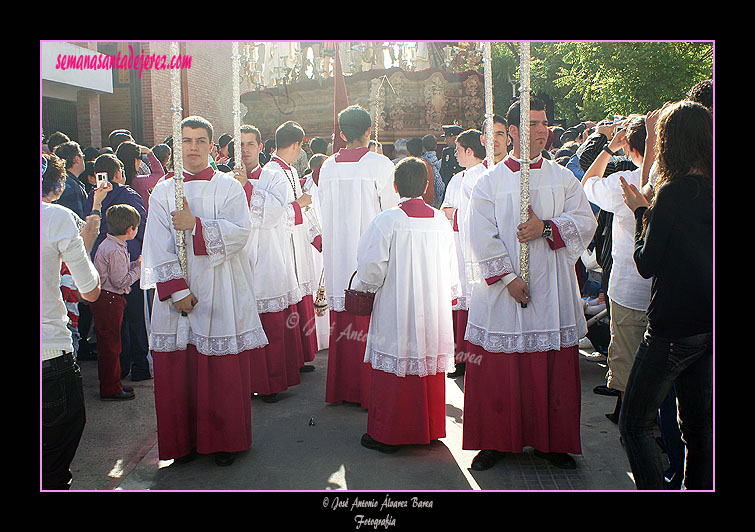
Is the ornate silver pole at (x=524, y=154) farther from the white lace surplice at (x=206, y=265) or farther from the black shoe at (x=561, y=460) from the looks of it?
the white lace surplice at (x=206, y=265)

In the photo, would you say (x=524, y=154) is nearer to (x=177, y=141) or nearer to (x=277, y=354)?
(x=177, y=141)

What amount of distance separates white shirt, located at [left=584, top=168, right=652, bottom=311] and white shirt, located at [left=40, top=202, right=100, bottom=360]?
3.16 m

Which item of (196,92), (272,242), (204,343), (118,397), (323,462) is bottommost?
(323,462)

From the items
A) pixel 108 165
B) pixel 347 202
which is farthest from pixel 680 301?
pixel 108 165

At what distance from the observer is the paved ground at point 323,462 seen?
4137mm

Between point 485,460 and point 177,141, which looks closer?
point 177,141

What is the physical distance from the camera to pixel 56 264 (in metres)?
3.21

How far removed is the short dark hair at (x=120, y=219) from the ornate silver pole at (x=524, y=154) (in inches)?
131

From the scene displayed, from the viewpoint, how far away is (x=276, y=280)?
6004 millimetres

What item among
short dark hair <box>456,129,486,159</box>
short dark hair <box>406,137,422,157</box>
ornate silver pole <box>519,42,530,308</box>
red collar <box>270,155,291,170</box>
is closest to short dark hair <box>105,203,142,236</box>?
red collar <box>270,155,291,170</box>

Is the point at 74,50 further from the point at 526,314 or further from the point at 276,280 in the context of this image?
the point at 526,314

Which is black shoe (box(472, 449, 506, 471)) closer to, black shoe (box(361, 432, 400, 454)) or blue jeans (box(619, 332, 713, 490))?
black shoe (box(361, 432, 400, 454))

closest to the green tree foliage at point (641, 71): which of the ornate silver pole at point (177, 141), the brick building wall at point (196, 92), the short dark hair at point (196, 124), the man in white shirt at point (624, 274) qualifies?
the man in white shirt at point (624, 274)

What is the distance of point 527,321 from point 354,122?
7.62 feet
